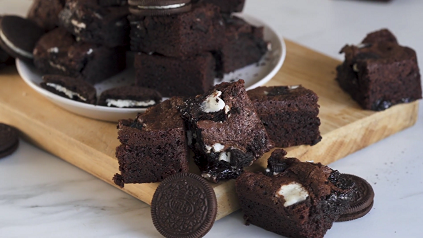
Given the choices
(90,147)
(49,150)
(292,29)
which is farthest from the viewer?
(292,29)

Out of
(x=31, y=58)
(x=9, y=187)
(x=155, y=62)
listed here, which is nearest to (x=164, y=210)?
(x=9, y=187)

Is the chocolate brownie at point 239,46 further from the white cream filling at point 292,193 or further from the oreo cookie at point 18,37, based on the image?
the white cream filling at point 292,193

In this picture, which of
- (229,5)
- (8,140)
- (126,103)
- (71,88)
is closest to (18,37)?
(71,88)

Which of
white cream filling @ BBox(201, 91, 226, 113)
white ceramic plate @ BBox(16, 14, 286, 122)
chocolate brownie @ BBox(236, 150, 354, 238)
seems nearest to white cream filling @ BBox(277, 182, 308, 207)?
chocolate brownie @ BBox(236, 150, 354, 238)

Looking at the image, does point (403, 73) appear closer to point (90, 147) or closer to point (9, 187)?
point (90, 147)

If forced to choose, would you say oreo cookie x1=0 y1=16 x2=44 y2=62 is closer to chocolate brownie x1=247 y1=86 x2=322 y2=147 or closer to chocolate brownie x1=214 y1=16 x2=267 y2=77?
chocolate brownie x1=214 y1=16 x2=267 y2=77

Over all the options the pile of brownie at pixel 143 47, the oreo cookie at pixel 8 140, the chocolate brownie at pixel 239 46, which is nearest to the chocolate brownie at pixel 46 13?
the pile of brownie at pixel 143 47

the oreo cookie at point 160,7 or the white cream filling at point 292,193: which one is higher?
the oreo cookie at point 160,7
